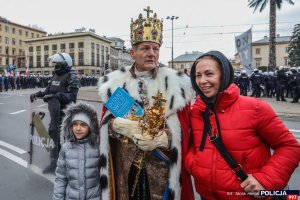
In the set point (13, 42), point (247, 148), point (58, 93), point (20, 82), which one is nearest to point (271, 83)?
point (58, 93)

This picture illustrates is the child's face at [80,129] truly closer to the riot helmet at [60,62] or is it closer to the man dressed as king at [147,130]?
the man dressed as king at [147,130]

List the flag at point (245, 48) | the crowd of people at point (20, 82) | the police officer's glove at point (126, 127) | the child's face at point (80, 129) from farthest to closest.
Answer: the crowd of people at point (20, 82) < the flag at point (245, 48) < the child's face at point (80, 129) < the police officer's glove at point (126, 127)

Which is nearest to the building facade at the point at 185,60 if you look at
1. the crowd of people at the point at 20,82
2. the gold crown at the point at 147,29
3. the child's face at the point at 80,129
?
the crowd of people at the point at 20,82

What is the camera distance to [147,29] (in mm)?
2445

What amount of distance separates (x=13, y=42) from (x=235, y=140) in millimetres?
94294

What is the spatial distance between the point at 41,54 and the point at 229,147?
85135 mm

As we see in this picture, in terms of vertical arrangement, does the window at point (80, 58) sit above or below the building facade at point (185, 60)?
below

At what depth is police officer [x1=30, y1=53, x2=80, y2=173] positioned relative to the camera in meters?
4.26

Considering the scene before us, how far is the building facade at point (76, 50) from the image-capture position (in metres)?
71.9

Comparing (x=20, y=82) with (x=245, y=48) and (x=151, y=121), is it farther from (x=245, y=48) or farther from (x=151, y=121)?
(x=151, y=121)

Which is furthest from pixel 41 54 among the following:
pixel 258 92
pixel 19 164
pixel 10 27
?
pixel 19 164

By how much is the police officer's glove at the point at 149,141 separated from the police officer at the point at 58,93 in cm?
242

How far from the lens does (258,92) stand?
18.1m

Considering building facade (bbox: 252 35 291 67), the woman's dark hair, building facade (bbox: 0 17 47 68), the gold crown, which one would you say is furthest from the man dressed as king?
building facade (bbox: 0 17 47 68)
